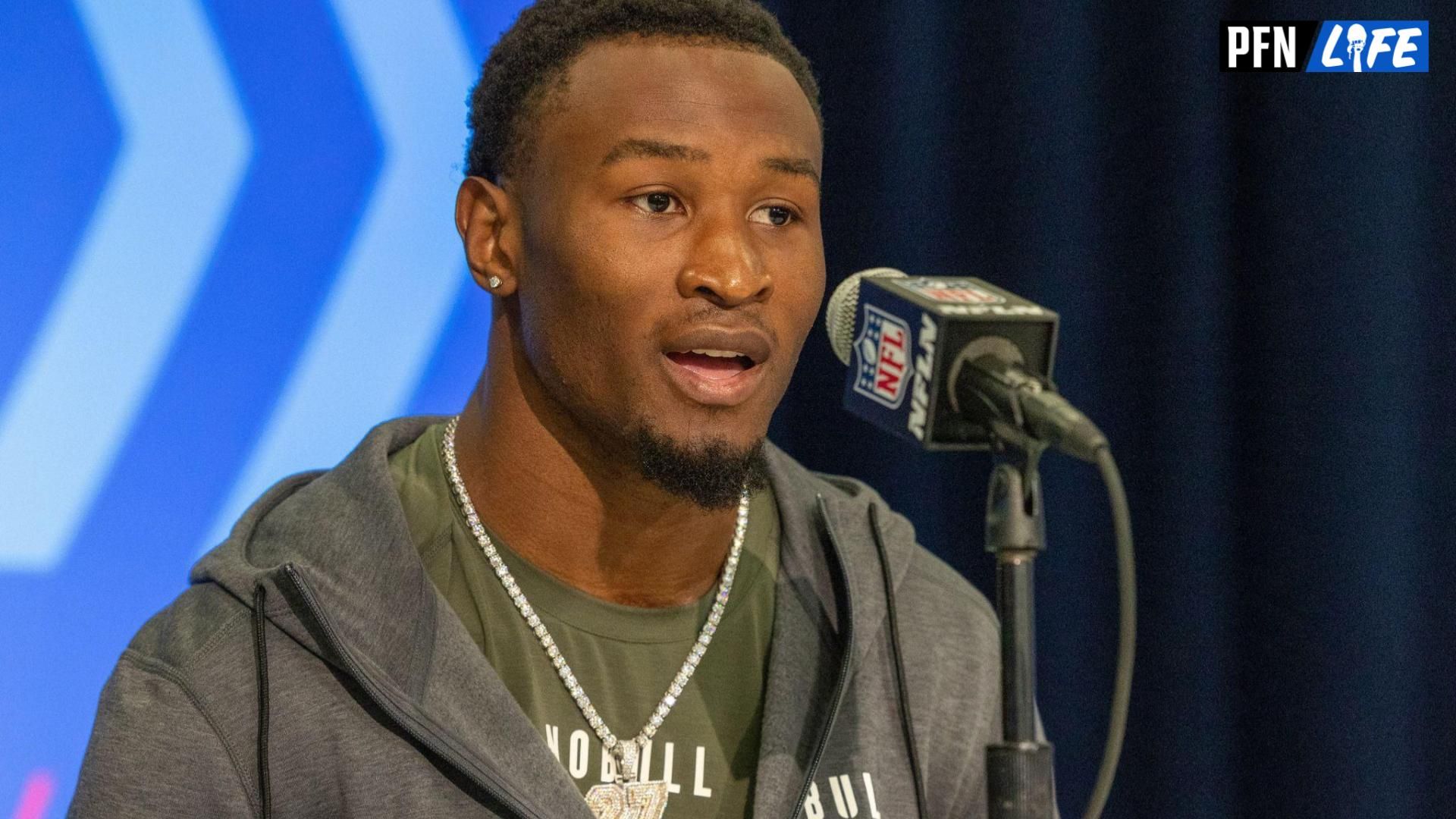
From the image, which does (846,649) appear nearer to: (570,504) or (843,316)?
(570,504)

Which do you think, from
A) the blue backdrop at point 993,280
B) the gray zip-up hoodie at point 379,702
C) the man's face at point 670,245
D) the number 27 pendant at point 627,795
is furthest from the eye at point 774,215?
the blue backdrop at point 993,280

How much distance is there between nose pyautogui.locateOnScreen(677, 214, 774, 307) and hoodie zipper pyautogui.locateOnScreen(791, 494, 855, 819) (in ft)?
1.06

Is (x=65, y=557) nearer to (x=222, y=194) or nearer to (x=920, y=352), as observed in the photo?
(x=222, y=194)

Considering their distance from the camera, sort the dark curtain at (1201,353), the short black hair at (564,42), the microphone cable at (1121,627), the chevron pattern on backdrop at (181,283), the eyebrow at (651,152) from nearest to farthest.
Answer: the microphone cable at (1121,627) → the eyebrow at (651,152) → the short black hair at (564,42) → the chevron pattern on backdrop at (181,283) → the dark curtain at (1201,353)

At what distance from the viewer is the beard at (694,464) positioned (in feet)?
4.63

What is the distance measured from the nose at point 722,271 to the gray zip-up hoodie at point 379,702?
13.6 inches

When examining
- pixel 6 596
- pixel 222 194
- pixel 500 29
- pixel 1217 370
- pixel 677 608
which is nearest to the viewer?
pixel 677 608

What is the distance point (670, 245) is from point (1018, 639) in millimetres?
606

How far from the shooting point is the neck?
1.51 metres

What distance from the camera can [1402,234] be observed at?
216 cm

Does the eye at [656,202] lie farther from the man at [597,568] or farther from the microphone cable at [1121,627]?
the microphone cable at [1121,627]

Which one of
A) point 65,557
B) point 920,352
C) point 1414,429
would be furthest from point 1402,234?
point 65,557

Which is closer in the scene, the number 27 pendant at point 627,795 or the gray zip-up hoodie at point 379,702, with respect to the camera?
the gray zip-up hoodie at point 379,702

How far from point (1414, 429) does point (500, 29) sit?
1382 mm
